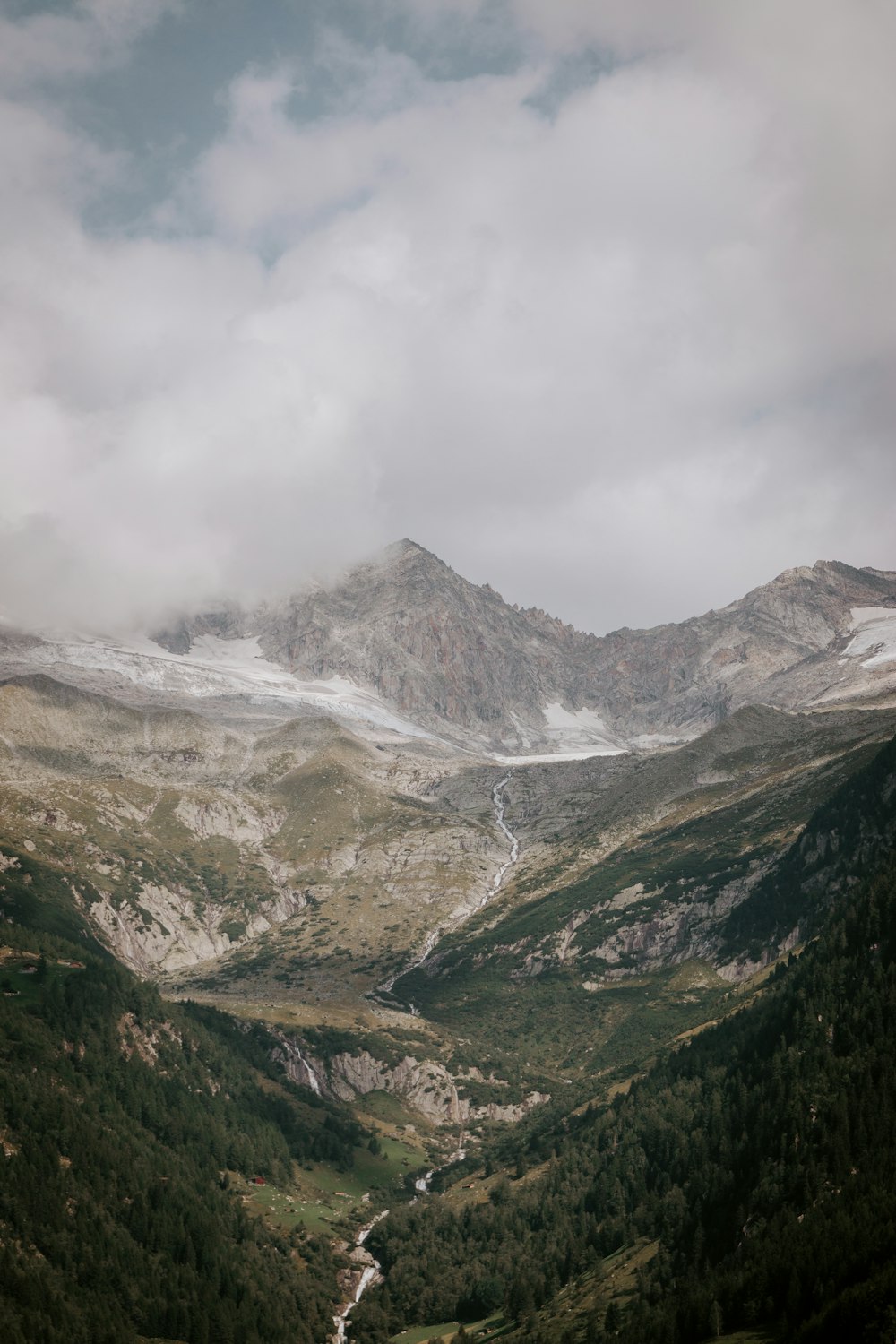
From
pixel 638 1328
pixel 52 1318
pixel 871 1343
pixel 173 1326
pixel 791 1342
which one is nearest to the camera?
pixel 871 1343

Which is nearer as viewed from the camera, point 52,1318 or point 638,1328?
point 638,1328

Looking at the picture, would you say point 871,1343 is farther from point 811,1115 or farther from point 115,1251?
point 115,1251

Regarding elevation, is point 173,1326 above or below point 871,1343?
below

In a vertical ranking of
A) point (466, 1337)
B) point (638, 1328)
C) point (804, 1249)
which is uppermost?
point (804, 1249)

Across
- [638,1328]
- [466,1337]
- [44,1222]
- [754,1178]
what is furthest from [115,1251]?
[754,1178]

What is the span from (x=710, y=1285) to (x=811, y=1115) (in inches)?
1688

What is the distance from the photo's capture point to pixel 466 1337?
195750 millimetres

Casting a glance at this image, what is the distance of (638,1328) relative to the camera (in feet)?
538

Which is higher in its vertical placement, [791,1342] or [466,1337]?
[791,1342]

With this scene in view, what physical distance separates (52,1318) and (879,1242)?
125934 millimetres

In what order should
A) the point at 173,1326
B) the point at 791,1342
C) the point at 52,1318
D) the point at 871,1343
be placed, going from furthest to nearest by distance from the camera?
the point at 173,1326 < the point at 52,1318 < the point at 791,1342 < the point at 871,1343

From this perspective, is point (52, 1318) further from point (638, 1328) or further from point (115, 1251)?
point (638, 1328)

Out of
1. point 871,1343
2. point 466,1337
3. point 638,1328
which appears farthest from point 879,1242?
point 466,1337

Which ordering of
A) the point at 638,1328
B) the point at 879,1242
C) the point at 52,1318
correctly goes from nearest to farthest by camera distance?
the point at 879,1242
the point at 638,1328
the point at 52,1318
